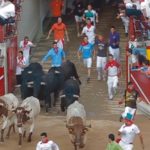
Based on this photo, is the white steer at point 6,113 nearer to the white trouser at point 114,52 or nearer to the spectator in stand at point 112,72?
the spectator in stand at point 112,72

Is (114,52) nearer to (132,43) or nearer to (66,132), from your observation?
(132,43)

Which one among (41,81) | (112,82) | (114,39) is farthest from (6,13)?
(114,39)

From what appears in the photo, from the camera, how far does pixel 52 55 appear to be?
25281mm

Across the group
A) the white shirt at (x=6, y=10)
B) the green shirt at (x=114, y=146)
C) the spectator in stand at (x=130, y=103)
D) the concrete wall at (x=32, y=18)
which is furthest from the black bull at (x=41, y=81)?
the green shirt at (x=114, y=146)

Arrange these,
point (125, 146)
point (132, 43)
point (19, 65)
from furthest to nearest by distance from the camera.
Answer: point (132, 43), point (19, 65), point (125, 146)

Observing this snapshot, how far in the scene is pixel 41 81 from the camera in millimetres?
23359

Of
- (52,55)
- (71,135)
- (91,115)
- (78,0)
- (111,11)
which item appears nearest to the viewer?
(71,135)

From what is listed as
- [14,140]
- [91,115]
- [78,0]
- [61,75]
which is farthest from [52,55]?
[78,0]

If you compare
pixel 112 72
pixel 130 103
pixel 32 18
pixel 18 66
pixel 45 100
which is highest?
pixel 32 18

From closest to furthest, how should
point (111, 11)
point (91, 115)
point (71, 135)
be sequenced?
point (71, 135)
point (91, 115)
point (111, 11)

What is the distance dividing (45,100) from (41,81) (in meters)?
0.67

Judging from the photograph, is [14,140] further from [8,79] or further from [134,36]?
[134,36]

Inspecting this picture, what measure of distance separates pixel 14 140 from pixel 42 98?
323 centimetres

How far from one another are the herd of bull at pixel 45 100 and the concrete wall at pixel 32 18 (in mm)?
5341
